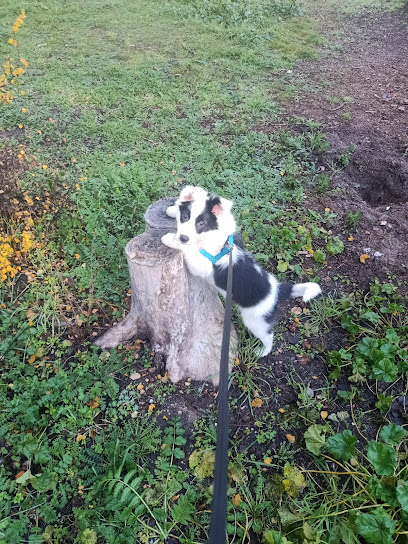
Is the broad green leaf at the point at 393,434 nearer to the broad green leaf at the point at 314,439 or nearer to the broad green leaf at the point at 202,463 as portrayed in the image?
the broad green leaf at the point at 314,439

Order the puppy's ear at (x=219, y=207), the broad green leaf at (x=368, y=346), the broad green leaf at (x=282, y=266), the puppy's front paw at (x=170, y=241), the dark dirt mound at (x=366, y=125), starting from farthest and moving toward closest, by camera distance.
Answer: the dark dirt mound at (x=366, y=125)
the broad green leaf at (x=282, y=266)
the broad green leaf at (x=368, y=346)
the puppy's ear at (x=219, y=207)
the puppy's front paw at (x=170, y=241)

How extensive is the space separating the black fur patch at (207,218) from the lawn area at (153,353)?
1.02 m

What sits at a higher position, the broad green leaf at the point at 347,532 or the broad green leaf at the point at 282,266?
the broad green leaf at the point at 282,266

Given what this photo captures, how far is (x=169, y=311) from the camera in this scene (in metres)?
3.00

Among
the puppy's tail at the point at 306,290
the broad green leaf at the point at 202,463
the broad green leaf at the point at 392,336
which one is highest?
the puppy's tail at the point at 306,290

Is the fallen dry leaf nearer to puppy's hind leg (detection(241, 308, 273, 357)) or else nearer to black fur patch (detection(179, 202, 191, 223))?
puppy's hind leg (detection(241, 308, 273, 357))

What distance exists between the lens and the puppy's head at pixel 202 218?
280 cm

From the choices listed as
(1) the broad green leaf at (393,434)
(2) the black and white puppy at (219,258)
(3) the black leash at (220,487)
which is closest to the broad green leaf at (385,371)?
(1) the broad green leaf at (393,434)

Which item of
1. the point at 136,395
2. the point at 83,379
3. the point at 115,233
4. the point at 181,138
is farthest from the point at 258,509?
the point at 181,138

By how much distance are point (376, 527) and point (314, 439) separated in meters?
0.62

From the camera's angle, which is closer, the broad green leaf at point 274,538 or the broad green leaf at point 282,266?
the broad green leaf at point 274,538

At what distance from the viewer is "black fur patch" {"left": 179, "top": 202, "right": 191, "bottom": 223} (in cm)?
282

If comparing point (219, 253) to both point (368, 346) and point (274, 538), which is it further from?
point (274, 538)

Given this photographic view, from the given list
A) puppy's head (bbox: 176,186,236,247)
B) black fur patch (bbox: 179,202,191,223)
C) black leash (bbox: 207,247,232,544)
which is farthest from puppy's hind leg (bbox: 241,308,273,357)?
black leash (bbox: 207,247,232,544)
